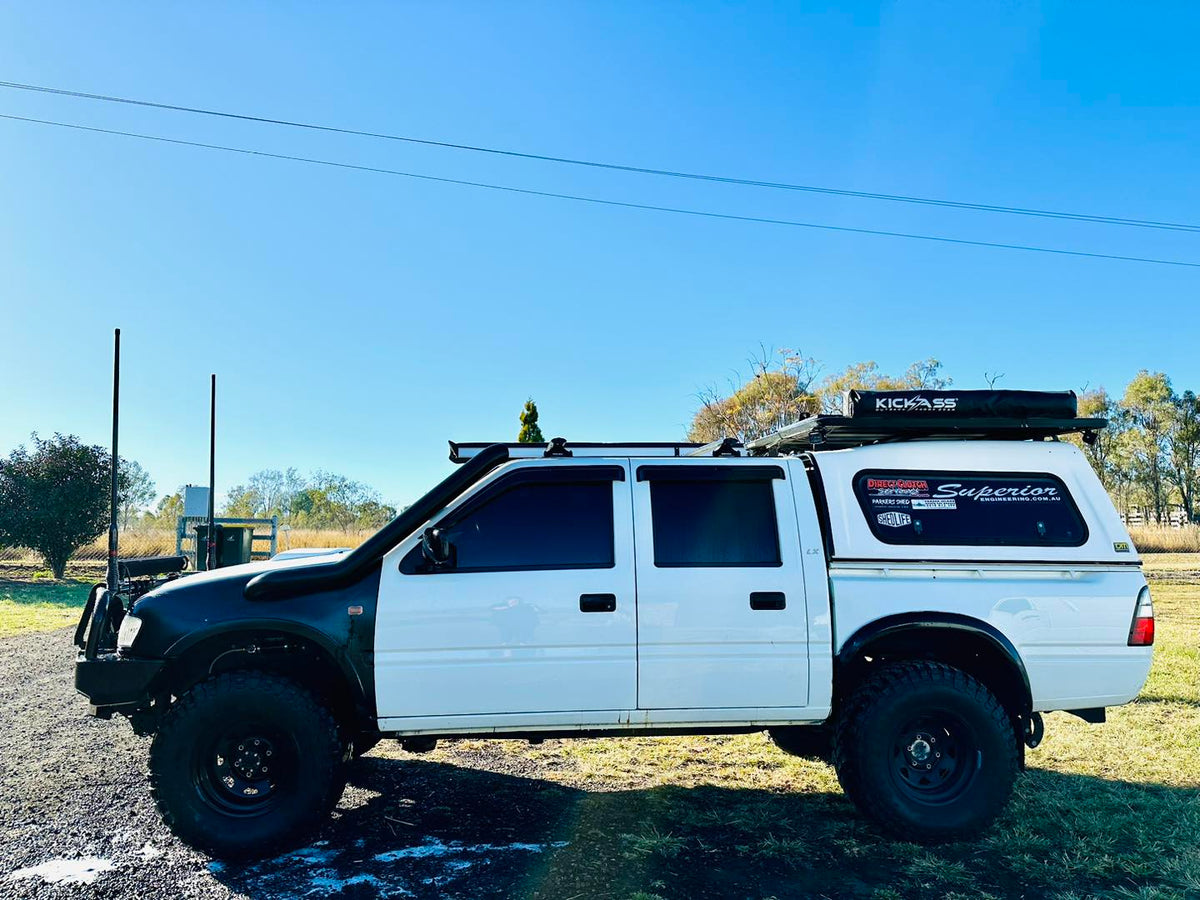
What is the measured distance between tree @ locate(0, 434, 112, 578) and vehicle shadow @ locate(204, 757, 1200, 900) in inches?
757

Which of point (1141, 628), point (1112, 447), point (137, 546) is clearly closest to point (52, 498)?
point (137, 546)

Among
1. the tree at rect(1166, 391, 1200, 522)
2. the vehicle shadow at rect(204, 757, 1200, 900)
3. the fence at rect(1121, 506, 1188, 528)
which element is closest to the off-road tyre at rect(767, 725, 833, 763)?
the vehicle shadow at rect(204, 757, 1200, 900)

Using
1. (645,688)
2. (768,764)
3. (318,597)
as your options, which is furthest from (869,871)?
(318,597)

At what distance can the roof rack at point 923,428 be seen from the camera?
4574 millimetres

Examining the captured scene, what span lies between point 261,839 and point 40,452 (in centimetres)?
2086

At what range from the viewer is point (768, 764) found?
225 inches

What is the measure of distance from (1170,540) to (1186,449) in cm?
1450

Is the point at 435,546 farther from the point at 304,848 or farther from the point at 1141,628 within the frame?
the point at 1141,628

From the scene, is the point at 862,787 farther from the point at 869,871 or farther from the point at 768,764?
the point at 768,764

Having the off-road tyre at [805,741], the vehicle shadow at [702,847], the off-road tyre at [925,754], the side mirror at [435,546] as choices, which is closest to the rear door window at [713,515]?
the off-road tyre at [925,754]

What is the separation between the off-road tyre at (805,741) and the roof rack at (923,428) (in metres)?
Result: 1.76

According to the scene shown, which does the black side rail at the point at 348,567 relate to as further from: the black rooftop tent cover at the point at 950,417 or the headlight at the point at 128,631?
the black rooftop tent cover at the point at 950,417

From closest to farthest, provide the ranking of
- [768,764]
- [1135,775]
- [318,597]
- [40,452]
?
[318,597], [1135,775], [768,764], [40,452]

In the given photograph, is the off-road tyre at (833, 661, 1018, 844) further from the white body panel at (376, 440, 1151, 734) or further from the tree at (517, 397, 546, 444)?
the tree at (517, 397, 546, 444)
